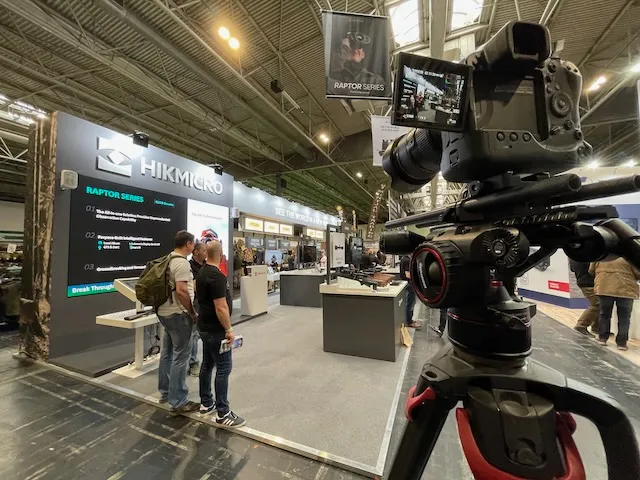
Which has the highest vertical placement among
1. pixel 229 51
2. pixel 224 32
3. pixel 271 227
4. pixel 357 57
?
pixel 229 51

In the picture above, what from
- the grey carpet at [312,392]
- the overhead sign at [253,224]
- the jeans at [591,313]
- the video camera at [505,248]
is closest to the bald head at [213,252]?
the grey carpet at [312,392]

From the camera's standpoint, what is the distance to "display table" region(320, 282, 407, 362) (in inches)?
128

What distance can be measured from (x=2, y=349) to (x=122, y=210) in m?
2.43

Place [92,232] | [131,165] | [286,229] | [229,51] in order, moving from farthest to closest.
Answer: [286,229] → [229,51] → [131,165] → [92,232]

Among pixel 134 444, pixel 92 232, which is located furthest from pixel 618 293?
pixel 92 232

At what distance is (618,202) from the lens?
5.46 meters

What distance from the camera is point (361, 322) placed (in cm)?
339

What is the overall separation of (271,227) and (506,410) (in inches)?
413

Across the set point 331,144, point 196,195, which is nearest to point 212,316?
point 196,195

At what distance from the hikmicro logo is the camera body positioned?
4665mm

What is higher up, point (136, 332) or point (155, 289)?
point (155, 289)

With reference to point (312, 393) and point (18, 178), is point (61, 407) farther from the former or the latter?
point (18, 178)

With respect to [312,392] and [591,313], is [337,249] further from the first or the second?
[591,313]

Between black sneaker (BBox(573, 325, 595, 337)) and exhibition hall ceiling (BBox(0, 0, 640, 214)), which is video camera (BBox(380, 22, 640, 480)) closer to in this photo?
exhibition hall ceiling (BBox(0, 0, 640, 214))
